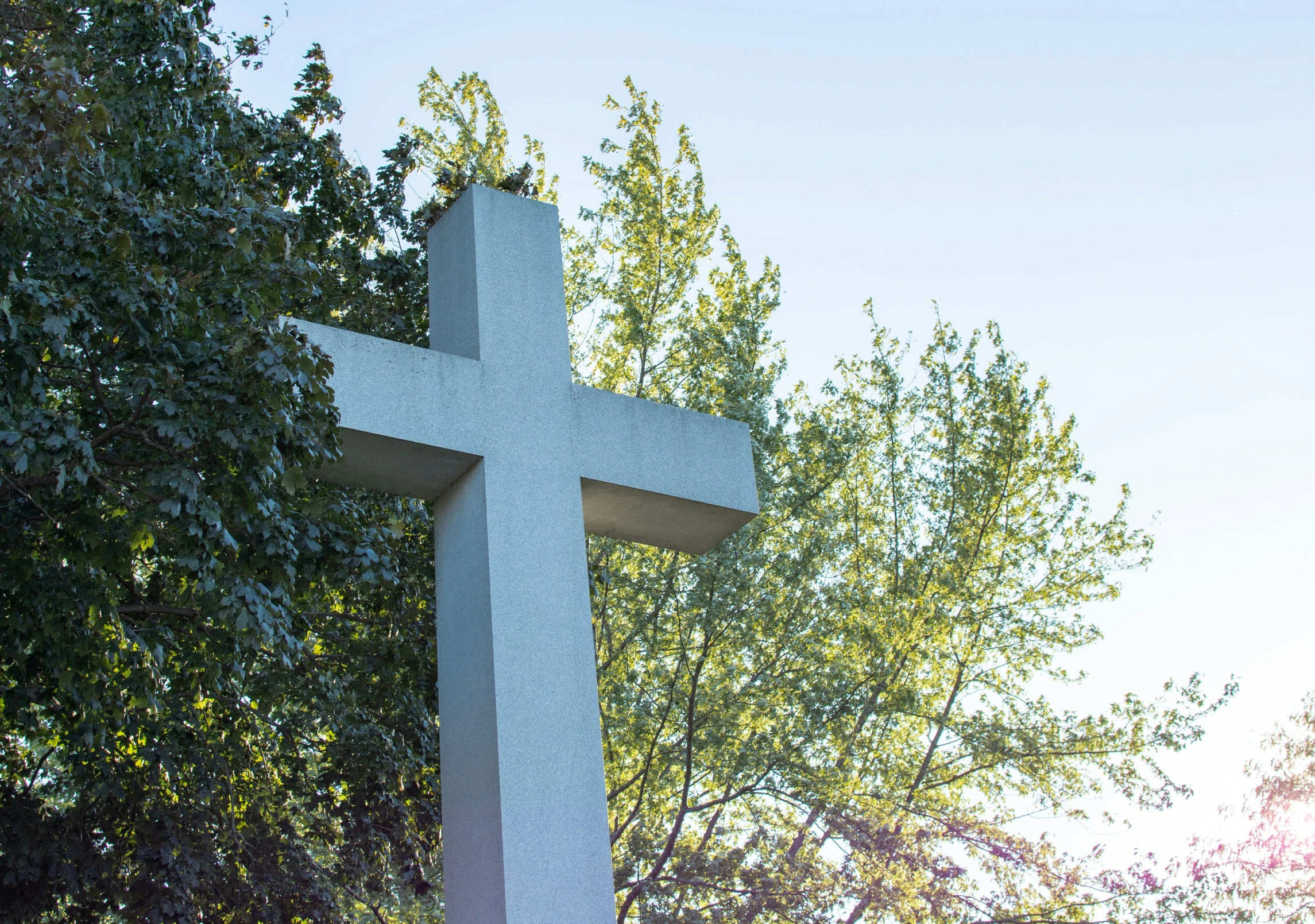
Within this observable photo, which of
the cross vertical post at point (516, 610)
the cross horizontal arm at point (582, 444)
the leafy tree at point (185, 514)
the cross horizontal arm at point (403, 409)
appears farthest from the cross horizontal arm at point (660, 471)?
Answer: the leafy tree at point (185, 514)

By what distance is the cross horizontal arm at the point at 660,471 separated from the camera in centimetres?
454

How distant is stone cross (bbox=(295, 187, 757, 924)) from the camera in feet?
12.0

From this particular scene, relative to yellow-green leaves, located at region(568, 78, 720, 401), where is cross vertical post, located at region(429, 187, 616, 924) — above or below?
below

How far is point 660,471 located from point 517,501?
74 centimetres

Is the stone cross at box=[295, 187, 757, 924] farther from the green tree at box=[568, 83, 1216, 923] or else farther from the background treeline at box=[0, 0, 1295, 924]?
the green tree at box=[568, 83, 1216, 923]

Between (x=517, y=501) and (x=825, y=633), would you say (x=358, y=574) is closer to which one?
(x=517, y=501)

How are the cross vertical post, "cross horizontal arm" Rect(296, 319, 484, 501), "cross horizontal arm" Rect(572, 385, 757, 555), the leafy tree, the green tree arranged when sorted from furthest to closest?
the green tree < the leafy tree < "cross horizontal arm" Rect(572, 385, 757, 555) < "cross horizontal arm" Rect(296, 319, 484, 501) < the cross vertical post

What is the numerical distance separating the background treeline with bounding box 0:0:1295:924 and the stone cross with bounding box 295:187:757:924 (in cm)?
36

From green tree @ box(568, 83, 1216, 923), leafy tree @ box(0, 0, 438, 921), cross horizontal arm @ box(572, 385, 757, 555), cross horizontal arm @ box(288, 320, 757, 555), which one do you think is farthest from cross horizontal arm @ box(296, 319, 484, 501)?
green tree @ box(568, 83, 1216, 923)

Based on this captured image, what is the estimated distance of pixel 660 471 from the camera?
470cm

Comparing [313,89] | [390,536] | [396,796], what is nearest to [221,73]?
[313,89]

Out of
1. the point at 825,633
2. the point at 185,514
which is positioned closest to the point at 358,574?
the point at 185,514

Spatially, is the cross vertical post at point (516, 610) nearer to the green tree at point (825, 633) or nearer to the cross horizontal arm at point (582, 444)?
the cross horizontal arm at point (582, 444)

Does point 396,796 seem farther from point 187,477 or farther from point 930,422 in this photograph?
point 930,422
